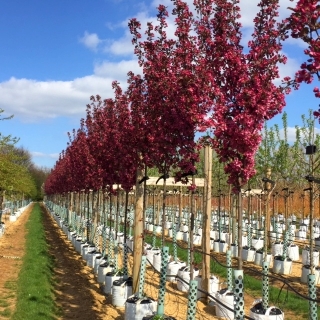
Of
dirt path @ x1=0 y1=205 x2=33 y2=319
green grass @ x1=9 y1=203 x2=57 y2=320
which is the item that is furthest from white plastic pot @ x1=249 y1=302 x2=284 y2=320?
dirt path @ x1=0 y1=205 x2=33 y2=319

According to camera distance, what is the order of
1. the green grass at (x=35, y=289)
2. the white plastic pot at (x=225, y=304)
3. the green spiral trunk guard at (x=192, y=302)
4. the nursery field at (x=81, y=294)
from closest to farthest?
the green spiral trunk guard at (x=192, y=302)
the white plastic pot at (x=225, y=304)
the green grass at (x=35, y=289)
the nursery field at (x=81, y=294)

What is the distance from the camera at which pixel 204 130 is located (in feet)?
20.7

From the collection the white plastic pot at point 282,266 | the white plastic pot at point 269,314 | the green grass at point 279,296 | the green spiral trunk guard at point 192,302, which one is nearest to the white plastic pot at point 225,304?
the green grass at point 279,296

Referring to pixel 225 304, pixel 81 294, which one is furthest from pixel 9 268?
pixel 225 304

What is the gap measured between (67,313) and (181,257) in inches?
290

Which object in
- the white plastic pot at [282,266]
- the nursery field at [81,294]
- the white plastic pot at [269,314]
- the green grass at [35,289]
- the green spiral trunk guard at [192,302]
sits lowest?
the nursery field at [81,294]

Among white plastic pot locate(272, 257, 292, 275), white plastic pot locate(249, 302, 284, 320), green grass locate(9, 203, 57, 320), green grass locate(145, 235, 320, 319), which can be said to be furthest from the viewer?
white plastic pot locate(272, 257, 292, 275)

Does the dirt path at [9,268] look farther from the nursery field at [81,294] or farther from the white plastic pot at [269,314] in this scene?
the white plastic pot at [269,314]

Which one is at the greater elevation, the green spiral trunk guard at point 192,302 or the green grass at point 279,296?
the green spiral trunk guard at point 192,302

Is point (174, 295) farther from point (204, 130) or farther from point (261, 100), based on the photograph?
point (261, 100)

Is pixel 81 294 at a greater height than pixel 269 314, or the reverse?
pixel 269 314

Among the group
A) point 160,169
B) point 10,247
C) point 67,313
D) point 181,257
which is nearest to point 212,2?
point 160,169

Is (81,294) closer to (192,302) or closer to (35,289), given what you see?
(35,289)

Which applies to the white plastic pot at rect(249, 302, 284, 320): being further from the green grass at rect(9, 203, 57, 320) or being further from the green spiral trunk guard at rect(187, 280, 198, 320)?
the green grass at rect(9, 203, 57, 320)
